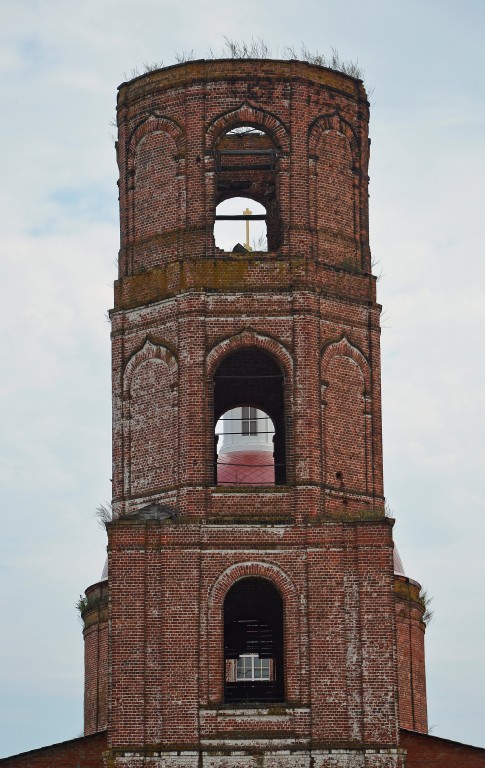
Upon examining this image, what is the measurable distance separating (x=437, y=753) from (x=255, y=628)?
3.96 m

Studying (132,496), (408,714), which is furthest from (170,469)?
(408,714)

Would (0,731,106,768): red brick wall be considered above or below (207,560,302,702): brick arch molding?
below

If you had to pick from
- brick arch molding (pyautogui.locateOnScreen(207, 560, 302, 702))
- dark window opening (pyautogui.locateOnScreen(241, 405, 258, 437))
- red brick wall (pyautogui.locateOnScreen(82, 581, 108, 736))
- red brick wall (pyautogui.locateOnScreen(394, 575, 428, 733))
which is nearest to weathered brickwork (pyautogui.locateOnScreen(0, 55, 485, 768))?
brick arch molding (pyautogui.locateOnScreen(207, 560, 302, 702))

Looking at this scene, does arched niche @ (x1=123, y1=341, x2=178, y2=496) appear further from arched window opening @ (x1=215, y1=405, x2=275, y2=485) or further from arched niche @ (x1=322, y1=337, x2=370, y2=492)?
arched window opening @ (x1=215, y1=405, x2=275, y2=485)

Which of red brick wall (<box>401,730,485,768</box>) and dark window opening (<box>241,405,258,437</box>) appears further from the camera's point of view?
dark window opening (<box>241,405,258,437</box>)

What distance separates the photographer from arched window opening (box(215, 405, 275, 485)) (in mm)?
42781

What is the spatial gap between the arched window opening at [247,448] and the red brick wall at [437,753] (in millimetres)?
10851

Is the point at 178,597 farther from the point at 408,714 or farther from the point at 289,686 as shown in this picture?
the point at 408,714

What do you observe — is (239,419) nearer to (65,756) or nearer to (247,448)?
(65,756)

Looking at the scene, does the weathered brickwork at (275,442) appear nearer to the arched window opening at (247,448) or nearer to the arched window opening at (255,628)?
the arched window opening at (255,628)

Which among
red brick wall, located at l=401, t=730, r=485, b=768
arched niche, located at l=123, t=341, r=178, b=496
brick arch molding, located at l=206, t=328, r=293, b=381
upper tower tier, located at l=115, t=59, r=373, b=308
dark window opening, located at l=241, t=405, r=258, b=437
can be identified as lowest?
red brick wall, located at l=401, t=730, r=485, b=768

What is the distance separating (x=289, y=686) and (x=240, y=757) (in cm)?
132

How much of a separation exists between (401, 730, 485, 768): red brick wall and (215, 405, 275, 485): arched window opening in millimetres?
10851

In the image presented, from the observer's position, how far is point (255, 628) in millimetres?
34312
